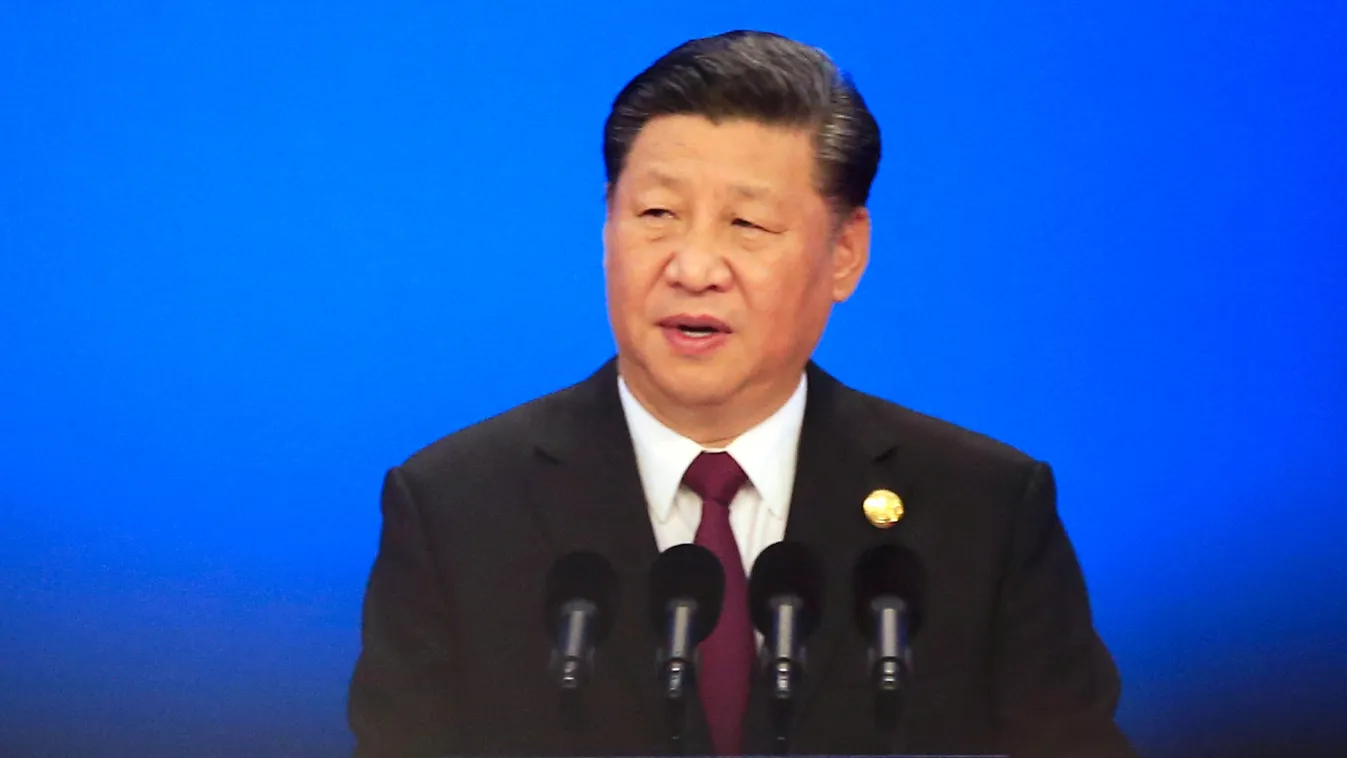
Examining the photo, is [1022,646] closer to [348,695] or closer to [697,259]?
[697,259]

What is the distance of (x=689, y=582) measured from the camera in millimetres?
1979

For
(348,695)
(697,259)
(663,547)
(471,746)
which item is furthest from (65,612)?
(697,259)

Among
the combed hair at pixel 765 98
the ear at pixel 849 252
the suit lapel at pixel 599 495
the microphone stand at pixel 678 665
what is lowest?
the microphone stand at pixel 678 665

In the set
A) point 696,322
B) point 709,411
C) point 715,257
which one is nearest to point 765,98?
point 715,257

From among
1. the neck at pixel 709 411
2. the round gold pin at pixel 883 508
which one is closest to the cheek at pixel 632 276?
the neck at pixel 709 411

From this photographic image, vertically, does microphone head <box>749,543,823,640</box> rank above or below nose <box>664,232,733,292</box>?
below

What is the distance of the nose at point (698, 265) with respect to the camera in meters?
2.42

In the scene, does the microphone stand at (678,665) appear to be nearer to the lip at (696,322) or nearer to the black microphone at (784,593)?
the black microphone at (784,593)

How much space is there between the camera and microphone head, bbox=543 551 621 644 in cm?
197

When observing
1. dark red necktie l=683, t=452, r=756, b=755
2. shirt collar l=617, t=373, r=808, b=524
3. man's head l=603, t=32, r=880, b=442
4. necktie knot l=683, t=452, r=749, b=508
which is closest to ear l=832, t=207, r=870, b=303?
man's head l=603, t=32, r=880, b=442

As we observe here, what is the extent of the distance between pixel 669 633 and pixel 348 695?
3.19 feet

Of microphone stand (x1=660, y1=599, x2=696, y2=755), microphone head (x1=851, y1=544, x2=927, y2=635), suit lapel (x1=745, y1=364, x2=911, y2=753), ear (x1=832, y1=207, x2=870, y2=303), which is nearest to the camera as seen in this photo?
microphone stand (x1=660, y1=599, x2=696, y2=755)

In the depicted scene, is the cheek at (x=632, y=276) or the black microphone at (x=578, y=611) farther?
the cheek at (x=632, y=276)

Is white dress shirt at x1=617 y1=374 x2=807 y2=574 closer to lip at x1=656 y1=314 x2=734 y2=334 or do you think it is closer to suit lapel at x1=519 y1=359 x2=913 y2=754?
suit lapel at x1=519 y1=359 x2=913 y2=754
